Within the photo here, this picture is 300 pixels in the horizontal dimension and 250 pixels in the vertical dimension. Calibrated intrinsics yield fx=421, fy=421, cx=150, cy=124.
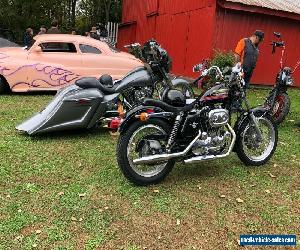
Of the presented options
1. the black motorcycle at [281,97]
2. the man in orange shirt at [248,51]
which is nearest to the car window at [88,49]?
the man in orange shirt at [248,51]

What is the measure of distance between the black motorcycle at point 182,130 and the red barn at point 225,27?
888cm

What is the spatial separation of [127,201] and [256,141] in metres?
2.14

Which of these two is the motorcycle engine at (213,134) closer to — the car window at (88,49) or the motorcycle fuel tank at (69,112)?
the motorcycle fuel tank at (69,112)

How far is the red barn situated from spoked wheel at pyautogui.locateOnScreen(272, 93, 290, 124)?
5.96 metres

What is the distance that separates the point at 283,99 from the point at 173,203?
4722 mm

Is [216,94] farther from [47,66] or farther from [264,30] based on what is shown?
[264,30]

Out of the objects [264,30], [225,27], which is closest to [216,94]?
[225,27]

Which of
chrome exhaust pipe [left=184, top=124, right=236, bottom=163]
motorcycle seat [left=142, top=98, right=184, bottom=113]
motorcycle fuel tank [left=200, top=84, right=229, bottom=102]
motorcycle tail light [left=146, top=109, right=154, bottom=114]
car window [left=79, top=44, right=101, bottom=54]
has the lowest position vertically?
chrome exhaust pipe [left=184, top=124, right=236, bottom=163]

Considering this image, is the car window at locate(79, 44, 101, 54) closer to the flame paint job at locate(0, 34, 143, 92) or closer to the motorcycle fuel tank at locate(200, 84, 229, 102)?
the flame paint job at locate(0, 34, 143, 92)

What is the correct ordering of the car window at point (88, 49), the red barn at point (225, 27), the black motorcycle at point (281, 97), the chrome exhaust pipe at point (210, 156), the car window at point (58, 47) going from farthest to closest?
1. the red barn at point (225, 27)
2. the car window at point (88, 49)
3. the car window at point (58, 47)
4. the black motorcycle at point (281, 97)
5. the chrome exhaust pipe at point (210, 156)

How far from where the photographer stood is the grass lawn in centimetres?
397

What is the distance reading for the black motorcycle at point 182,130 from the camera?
16.3ft

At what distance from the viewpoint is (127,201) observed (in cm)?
471

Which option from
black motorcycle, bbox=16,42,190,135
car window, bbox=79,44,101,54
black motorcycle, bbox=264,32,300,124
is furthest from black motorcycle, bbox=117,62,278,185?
car window, bbox=79,44,101,54
